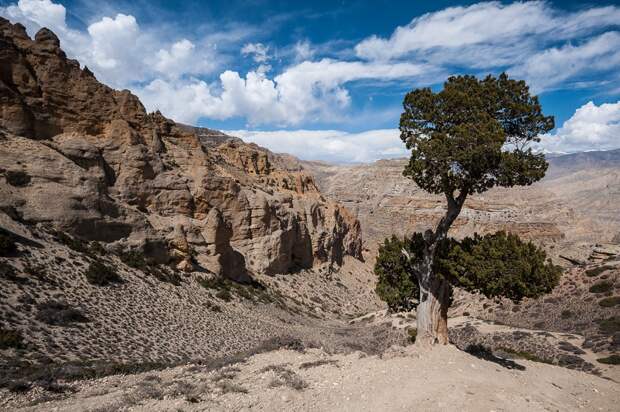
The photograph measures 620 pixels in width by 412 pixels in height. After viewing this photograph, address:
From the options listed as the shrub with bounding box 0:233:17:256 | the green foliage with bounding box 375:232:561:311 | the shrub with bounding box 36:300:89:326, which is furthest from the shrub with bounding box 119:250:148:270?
the green foliage with bounding box 375:232:561:311

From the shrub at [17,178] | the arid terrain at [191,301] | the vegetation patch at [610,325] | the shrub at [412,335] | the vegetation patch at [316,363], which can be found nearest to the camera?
the arid terrain at [191,301]

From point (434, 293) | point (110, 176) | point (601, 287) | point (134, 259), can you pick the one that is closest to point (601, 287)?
point (601, 287)

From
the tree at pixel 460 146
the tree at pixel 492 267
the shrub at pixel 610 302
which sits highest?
the tree at pixel 460 146

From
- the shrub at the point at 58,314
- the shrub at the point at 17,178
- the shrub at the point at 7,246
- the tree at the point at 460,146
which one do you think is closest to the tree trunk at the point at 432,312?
the tree at the point at 460,146

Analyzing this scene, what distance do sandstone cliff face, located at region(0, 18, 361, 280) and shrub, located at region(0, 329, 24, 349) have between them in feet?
37.0

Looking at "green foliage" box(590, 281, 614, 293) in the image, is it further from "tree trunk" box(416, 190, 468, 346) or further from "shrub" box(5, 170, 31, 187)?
"shrub" box(5, 170, 31, 187)

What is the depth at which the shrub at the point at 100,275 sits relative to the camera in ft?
71.1

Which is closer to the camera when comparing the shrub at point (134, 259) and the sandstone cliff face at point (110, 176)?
the sandstone cliff face at point (110, 176)

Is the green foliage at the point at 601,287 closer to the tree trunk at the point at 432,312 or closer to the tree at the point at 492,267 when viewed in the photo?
the tree at the point at 492,267

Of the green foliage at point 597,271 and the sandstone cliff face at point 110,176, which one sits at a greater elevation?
the sandstone cliff face at point 110,176

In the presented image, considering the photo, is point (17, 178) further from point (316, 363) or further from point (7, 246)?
point (316, 363)

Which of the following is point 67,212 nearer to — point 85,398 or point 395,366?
point 85,398

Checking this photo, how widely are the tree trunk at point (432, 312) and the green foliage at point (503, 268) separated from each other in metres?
0.71

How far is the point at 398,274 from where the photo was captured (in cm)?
1586
